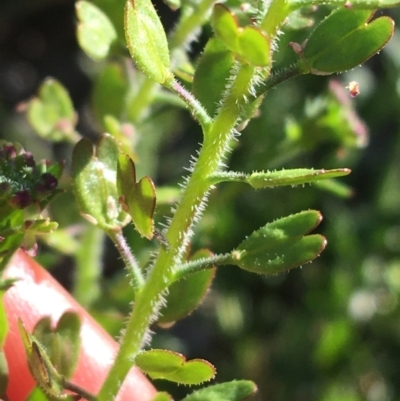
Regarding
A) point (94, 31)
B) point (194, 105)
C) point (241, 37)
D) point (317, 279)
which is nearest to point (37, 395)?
point (194, 105)

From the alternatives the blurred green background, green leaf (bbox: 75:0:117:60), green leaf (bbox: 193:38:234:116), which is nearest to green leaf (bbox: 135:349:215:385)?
green leaf (bbox: 193:38:234:116)

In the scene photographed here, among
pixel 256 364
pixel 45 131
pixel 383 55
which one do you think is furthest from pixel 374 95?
pixel 45 131

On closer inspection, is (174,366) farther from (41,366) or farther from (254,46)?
(254,46)

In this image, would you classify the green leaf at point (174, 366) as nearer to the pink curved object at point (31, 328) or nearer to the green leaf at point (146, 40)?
the pink curved object at point (31, 328)

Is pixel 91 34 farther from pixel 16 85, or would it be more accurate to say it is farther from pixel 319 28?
pixel 16 85

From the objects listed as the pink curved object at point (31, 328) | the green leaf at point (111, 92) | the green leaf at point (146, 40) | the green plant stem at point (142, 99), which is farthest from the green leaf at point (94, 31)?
the green leaf at point (146, 40)

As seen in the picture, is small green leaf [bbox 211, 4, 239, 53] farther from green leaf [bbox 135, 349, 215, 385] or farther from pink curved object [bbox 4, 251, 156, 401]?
pink curved object [bbox 4, 251, 156, 401]
